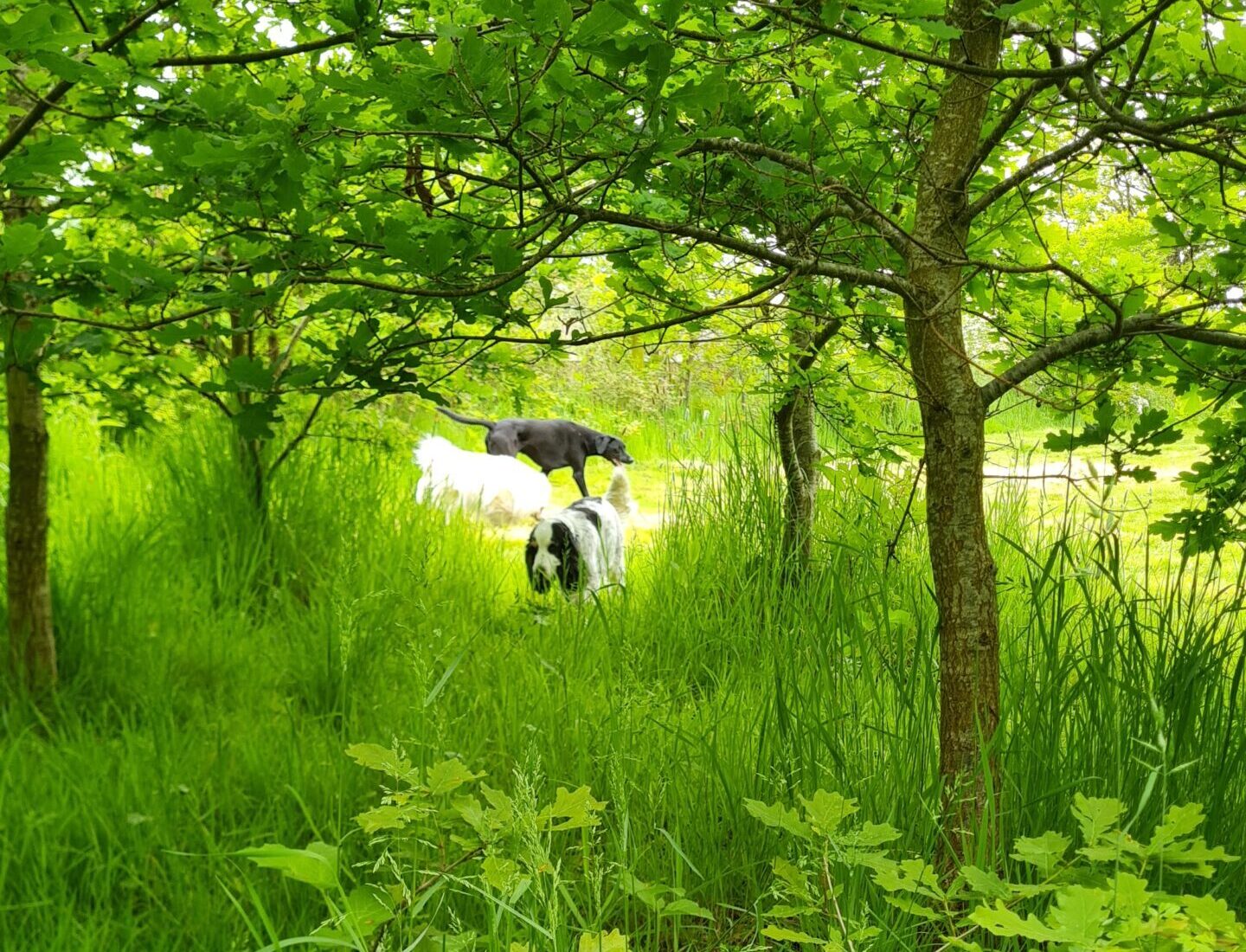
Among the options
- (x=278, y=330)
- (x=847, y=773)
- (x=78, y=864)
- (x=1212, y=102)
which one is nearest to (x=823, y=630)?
(x=847, y=773)

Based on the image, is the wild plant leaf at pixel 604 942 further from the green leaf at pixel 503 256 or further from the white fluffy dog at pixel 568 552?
the white fluffy dog at pixel 568 552

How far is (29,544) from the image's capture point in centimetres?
257

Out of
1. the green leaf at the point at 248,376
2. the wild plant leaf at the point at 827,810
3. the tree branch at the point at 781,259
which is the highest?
the tree branch at the point at 781,259

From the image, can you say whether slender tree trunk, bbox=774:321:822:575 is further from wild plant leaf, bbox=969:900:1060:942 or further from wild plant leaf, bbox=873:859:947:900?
wild plant leaf, bbox=969:900:1060:942

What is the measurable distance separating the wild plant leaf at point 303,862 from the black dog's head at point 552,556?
257cm

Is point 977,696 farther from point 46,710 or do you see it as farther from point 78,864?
point 46,710

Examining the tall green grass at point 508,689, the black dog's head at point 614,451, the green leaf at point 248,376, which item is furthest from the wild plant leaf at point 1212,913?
the black dog's head at point 614,451

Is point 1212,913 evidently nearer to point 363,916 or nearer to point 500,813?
point 500,813

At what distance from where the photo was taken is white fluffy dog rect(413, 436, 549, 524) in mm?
5617

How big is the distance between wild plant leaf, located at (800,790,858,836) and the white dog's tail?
144 inches

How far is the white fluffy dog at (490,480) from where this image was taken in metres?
5.62

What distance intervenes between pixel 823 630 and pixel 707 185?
3.52ft

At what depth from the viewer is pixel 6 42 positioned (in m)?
1.14

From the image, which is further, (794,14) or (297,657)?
(297,657)
